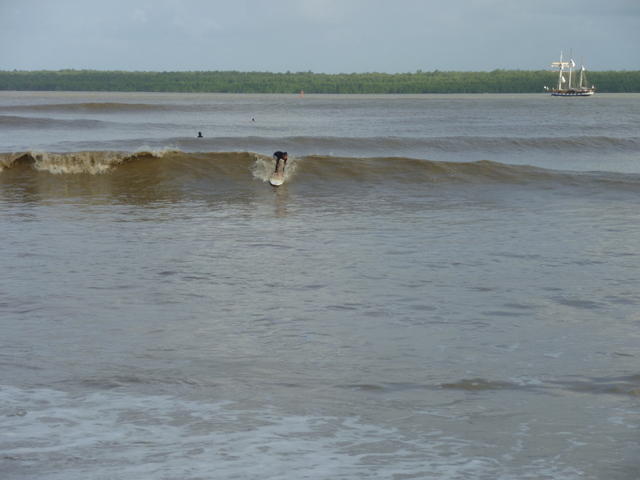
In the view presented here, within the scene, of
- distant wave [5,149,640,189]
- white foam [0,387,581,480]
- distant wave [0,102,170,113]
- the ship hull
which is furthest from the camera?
the ship hull

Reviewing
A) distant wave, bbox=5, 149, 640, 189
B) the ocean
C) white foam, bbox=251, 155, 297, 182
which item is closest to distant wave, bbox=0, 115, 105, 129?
distant wave, bbox=5, 149, 640, 189

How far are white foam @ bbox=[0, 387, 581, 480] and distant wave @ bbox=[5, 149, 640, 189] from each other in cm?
1582

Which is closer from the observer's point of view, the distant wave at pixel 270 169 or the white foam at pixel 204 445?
the white foam at pixel 204 445

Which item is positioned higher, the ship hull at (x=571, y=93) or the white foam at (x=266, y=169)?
the ship hull at (x=571, y=93)

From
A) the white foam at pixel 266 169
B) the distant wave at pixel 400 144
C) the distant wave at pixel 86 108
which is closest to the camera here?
the white foam at pixel 266 169

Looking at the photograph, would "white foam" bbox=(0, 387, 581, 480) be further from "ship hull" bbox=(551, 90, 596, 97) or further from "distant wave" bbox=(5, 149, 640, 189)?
"ship hull" bbox=(551, 90, 596, 97)

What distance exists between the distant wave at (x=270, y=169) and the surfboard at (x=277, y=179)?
1077mm

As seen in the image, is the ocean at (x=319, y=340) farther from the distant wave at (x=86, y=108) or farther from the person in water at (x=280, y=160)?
the distant wave at (x=86, y=108)

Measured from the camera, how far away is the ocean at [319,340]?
496cm


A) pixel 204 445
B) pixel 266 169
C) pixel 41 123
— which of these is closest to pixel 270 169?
pixel 266 169

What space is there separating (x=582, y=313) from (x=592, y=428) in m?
2.94

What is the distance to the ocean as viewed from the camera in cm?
496

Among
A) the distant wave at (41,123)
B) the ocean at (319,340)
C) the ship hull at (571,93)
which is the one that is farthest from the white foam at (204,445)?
the ship hull at (571,93)

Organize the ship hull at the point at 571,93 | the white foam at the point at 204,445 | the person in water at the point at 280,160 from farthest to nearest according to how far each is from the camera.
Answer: the ship hull at the point at 571,93 < the person in water at the point at 280,160 < the white foam at the point at 204,445
